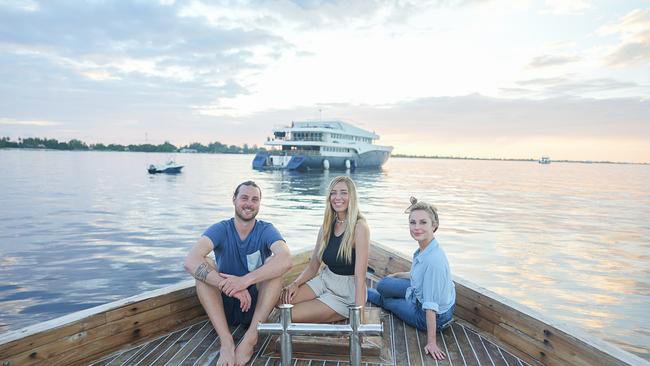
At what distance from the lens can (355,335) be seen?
10.2ft

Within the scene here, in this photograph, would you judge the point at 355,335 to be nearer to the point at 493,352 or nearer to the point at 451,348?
the point at 451,348

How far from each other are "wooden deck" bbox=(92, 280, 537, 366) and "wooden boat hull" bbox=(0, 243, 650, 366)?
0.37 ft

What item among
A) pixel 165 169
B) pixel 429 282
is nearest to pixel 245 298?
pixel 429 282

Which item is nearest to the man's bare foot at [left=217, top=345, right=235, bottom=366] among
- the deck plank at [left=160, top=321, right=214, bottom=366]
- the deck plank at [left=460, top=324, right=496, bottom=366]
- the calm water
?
the deck plank at [left=160, top=321, right=214, bottom=366]

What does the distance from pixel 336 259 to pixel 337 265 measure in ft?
0.23

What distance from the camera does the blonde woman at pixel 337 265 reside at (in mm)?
4031

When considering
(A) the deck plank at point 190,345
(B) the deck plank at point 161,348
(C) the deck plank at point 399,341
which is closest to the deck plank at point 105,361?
(B) the deck plank at point 161,348

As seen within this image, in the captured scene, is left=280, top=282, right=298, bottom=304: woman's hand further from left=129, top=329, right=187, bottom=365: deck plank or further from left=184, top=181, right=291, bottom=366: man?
left=129, top=329, right=187, bottom=365: deck plank

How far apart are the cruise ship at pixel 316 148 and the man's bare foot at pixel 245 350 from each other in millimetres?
47040

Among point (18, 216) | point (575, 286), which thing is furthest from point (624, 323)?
point (18, 216)

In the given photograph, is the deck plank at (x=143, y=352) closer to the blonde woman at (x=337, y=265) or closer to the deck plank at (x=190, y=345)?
the deck plank at (x=190, y=345)

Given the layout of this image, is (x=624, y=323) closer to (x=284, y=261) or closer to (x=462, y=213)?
(x=284, y=261)

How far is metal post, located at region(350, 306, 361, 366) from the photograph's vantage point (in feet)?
9.89

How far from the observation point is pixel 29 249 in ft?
37.9
